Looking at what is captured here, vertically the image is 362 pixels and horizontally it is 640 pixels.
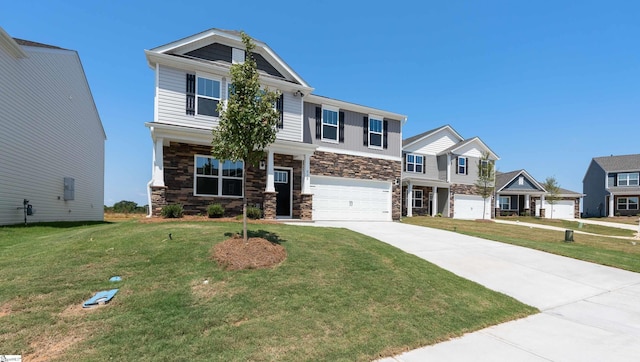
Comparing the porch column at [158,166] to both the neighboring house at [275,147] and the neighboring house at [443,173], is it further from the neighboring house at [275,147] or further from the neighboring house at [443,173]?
the neighboring house at [443,173]

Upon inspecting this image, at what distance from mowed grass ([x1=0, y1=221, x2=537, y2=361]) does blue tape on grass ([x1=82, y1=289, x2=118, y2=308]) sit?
4.0 inches

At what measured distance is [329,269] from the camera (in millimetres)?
5930

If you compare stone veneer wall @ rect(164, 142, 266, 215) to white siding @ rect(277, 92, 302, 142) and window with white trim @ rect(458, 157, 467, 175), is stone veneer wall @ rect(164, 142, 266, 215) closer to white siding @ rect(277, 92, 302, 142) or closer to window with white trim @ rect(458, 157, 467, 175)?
white siding @ rect(277, 92, 302, 142)

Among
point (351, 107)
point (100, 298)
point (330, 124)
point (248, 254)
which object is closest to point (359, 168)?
point (330, 124)

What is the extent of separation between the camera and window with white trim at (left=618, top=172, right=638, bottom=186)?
3612 centimetres

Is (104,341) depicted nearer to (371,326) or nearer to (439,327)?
(371,326)

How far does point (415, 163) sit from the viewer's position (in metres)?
26.1

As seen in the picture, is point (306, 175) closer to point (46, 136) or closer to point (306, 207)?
point (306, 207)

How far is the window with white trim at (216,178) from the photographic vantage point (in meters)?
12.7

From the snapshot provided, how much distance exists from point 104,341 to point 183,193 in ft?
31.4

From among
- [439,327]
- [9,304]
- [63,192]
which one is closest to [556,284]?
[439,327]

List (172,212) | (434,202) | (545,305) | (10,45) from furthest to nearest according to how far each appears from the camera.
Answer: (434,202), (10,45), (172,212), (545,305)

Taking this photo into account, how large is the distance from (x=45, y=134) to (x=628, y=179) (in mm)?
54121

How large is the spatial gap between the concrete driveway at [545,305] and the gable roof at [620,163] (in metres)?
39.8
